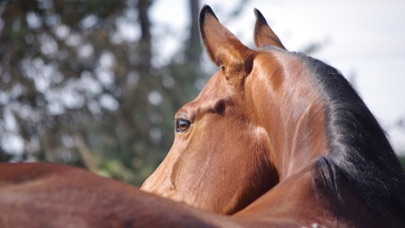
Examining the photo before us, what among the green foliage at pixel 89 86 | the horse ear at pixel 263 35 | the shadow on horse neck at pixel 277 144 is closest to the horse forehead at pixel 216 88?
the shadow on horse neck at pixel 277 144

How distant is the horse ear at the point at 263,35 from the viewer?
433 centimetres

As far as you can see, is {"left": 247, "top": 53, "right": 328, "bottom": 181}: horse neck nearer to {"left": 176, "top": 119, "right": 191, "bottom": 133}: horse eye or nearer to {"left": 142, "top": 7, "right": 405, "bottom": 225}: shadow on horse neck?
{"left": 142, "top": 7, "right": 405, "bottom": 225}: shadow on horse neck

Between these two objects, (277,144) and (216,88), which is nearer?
(277,144)

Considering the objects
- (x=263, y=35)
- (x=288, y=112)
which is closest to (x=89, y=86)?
(x=263, y=35)

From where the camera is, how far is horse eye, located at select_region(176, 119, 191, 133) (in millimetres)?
3862

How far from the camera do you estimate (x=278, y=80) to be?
3.44m

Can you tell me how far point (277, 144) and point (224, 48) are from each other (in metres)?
0.69

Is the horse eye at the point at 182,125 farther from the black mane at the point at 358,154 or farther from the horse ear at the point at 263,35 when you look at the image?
the black mane at the point at 358,154

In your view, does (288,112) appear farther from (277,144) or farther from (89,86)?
(89,86)

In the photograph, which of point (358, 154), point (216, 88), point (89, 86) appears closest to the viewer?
point (358, 154)

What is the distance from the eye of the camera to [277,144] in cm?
337

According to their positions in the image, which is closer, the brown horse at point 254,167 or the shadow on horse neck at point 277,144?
the brown horse at point 254,167

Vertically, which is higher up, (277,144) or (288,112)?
(288,112)

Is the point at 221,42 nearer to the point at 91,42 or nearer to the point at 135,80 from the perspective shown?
the point at 91,42
